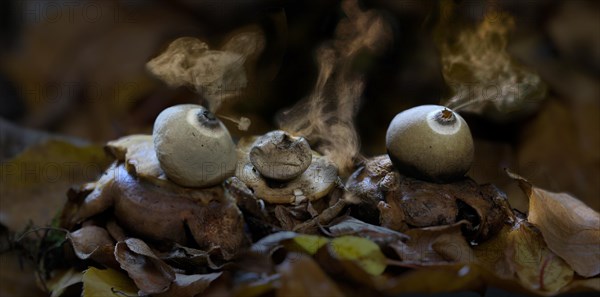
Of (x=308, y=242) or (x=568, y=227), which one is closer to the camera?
(x=308, y=242)

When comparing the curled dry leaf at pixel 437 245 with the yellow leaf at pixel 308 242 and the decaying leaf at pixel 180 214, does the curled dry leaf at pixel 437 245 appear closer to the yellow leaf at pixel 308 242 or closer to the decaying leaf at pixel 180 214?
the yellow leaf at pixel 308 242

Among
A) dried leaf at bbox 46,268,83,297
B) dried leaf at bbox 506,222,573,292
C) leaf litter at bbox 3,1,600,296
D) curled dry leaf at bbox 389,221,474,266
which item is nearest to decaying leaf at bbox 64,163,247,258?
leaf litter at bbox 3,1,600,296

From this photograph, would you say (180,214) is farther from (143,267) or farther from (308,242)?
(308,242)

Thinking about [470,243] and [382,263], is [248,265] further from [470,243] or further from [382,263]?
[470,243]

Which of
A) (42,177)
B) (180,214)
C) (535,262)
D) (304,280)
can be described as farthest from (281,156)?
(42,177)

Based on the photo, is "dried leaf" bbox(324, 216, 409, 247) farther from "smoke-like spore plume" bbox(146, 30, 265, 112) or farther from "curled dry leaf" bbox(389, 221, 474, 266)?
"smoke-like spore plume" bbox(146, 30, 265, 112)
